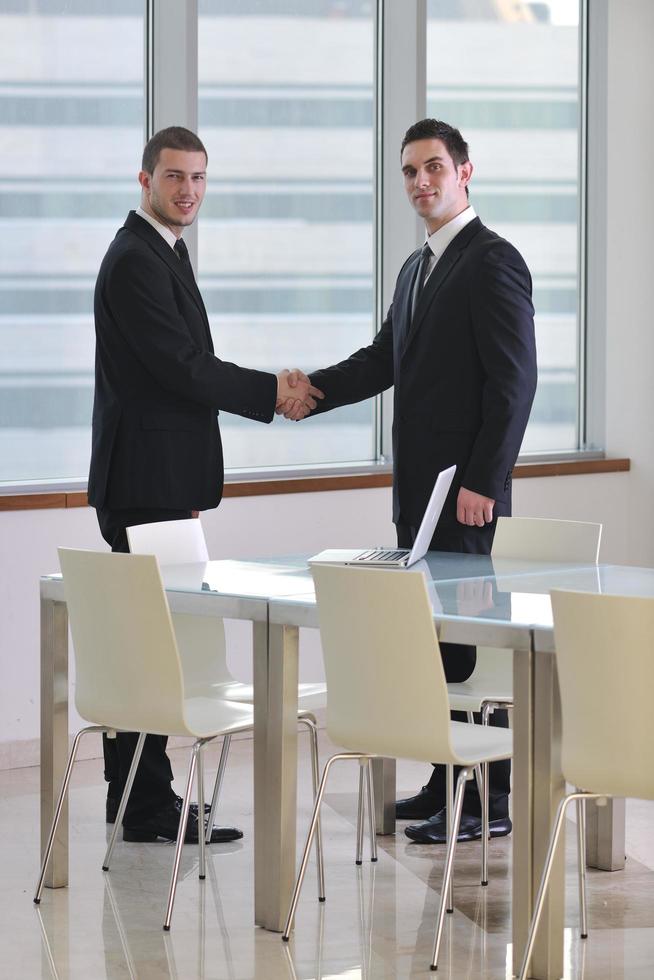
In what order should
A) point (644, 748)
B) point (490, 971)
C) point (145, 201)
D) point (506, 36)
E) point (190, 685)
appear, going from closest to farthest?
1. point (644, 748)
2. point (490, 971)
3. point (190, 685)
4. point (145, 201)
5. point (506, 36)

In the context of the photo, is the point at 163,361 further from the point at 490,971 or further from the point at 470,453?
Result: the point at 490,971

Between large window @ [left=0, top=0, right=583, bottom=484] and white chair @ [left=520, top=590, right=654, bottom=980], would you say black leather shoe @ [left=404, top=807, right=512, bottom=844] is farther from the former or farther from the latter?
large window @ [left=0, top=0, right=583, bottom=484]

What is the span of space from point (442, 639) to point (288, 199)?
3.16m

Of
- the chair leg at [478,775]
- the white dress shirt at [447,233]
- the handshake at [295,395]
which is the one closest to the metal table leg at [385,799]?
the chair leg at [478,775]

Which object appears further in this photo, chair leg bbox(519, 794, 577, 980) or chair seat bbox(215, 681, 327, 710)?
chair seat bbox(215, 681, 327, 710)

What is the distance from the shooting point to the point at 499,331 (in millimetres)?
4566

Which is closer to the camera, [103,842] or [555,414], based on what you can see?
[103,842]

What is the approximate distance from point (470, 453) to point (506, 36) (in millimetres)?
2790

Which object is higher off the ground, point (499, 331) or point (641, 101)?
point (641, 101)

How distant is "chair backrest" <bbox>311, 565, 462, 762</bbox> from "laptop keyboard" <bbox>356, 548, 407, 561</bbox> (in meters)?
0.59

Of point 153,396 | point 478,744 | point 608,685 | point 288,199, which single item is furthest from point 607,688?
point 288,199

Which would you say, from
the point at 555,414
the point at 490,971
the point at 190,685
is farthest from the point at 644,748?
the point at 555,414

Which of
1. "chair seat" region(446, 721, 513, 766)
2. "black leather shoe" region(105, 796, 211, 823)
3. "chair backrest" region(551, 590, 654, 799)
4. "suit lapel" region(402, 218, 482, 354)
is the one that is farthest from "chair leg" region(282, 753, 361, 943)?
"suit lapel" region(402, 218, 482, 354)

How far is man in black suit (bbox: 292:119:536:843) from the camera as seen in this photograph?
4531 millimetres
